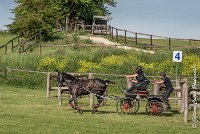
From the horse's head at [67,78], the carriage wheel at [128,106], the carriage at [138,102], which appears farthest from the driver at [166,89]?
the horse's head at [67,78]

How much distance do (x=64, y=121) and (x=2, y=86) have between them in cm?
1598

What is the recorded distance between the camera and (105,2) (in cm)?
7131

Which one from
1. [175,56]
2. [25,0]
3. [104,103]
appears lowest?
[104,103]

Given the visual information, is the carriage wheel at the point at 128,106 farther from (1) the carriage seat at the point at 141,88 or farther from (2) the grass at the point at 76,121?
(1) the carriage seat at the point at 141,88

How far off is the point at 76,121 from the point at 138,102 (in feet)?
11.2

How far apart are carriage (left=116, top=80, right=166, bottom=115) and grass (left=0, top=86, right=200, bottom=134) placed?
295 millimetres

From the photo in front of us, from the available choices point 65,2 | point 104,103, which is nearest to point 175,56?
Answer: point 104,103

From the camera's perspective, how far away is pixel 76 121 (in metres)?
16.4

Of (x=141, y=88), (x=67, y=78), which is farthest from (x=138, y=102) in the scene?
(x=67, y=78)

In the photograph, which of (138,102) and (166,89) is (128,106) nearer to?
(138,102)

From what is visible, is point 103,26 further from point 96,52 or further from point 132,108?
point 132,108

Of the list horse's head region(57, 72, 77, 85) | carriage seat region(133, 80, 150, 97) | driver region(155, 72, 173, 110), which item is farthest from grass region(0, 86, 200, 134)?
horse's head region(57, 72, 77, 85)

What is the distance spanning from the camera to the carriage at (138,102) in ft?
61.1

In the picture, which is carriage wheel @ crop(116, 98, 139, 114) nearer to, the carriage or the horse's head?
the carriage
